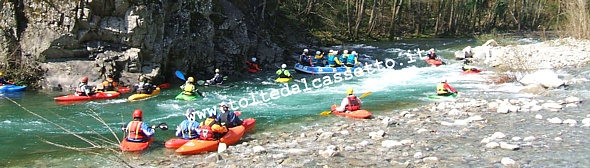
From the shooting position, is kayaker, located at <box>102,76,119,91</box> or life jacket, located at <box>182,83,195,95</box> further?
kayaker, located at <box>102,76,119,91</box>

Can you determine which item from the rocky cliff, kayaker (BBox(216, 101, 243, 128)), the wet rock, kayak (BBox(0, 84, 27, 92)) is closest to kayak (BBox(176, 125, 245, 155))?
kayaker (BBox(216, 101, 243, 128))

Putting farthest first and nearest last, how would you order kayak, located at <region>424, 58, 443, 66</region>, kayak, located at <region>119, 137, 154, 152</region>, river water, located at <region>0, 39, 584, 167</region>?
kayak, located at <region>424, 58, 443, 66</region>, river water, located at <region>0, 39, 584, 167</region>, kayak, located at <region>119, 137, 154, 152</region>

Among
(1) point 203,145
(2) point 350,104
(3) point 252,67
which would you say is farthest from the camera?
(3) point 252,67

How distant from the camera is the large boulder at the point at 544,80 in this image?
15.4 meters

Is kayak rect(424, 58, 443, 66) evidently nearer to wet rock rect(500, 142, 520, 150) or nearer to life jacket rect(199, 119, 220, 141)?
wet rock rect(500, 142, 520, 150)

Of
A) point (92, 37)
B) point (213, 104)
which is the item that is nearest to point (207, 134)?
point (213, 104)

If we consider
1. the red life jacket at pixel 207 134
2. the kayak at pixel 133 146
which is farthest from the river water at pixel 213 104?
the red life jacket at pixel 207 134

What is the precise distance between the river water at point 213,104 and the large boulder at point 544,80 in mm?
1487

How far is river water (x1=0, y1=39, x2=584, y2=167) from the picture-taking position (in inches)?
416

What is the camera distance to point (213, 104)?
1612cm

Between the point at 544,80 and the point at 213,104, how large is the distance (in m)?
10.7

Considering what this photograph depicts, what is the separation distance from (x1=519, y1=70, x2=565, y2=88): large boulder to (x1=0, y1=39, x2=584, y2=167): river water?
1487 mm

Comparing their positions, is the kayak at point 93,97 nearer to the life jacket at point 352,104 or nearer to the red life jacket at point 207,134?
the red life jacket at point 207,134

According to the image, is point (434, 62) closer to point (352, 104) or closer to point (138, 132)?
point (352, 104)
